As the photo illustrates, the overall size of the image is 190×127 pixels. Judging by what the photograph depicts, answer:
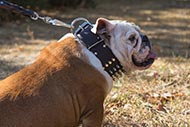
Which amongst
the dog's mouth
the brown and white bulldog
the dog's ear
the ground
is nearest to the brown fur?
the brown and white bulldog

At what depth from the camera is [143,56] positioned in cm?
321

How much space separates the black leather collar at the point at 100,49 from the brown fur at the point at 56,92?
68 mm

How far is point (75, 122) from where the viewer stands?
9.80 ft

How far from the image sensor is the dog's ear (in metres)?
3.08

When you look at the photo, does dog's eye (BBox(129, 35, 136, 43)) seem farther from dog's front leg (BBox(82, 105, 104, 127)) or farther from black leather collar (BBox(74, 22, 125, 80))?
dog's front leg (BBox(82, 105, 104, 127))

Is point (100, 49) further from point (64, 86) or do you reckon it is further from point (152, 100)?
point (152, 100)

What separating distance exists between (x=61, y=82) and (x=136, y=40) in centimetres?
62

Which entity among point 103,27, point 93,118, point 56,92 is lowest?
point 93,118

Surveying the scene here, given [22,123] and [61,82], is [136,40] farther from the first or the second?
[22,123]

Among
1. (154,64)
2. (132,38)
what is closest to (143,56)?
(132,38)

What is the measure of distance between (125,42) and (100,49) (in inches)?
7.7

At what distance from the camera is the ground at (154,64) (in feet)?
12.8

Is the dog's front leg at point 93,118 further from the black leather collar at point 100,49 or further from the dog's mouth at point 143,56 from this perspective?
the dog's mouth at point 143,56

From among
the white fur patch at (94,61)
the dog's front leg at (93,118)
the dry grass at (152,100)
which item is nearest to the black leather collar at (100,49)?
the white fur patch at (94,61)
